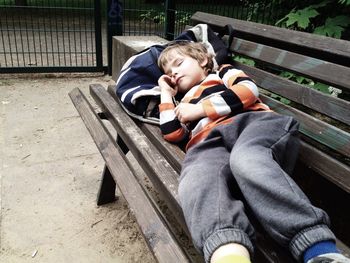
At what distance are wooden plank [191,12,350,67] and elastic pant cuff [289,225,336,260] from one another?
832mm

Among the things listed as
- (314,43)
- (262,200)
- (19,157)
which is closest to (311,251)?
(262,200)

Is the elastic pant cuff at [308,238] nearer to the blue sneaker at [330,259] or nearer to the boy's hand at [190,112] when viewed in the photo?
the blue sneaker at [330,259]

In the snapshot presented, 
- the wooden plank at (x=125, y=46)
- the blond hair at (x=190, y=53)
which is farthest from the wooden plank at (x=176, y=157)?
the wooden plank at (x=125, y=46)

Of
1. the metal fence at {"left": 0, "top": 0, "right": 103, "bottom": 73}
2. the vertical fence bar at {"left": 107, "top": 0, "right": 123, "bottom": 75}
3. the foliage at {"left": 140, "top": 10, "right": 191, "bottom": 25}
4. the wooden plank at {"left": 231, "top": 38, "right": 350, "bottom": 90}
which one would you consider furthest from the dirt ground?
the foliage at {"left": 140, "top": 10, "right": 191, "bottom": 25}

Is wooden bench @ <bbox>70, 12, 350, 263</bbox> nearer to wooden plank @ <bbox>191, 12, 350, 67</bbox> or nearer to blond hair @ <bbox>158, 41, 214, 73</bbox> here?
wooden plank @ <bbox>191, 12, 350, 67</bbox>

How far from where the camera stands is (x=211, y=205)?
4.10 ft

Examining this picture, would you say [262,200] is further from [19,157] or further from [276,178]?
[19,157]

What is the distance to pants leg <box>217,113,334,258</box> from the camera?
45.3 inches

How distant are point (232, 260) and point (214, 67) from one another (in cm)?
142

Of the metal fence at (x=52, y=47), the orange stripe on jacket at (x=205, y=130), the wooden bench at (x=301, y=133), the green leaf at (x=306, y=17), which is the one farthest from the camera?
the metal fence at (x=52, y=47)

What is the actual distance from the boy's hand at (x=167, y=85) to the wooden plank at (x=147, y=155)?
26 centimetres

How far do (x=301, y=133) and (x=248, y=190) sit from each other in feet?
2.20

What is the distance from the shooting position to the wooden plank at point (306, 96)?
5.32 feet

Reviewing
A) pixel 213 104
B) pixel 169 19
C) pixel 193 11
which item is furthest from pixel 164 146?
pixel 193 11
